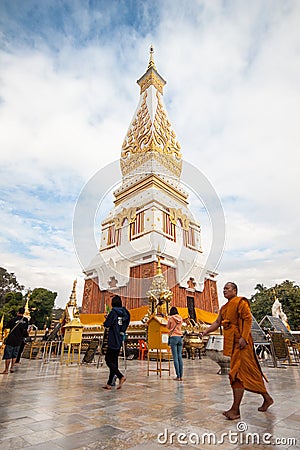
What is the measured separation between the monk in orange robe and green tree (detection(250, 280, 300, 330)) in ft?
61.9

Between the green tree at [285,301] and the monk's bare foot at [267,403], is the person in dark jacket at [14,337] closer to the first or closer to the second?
the monk's bare foot at [267,403]

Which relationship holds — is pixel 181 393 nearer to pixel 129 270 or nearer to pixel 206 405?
pixel 206 405

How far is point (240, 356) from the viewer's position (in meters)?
3.12

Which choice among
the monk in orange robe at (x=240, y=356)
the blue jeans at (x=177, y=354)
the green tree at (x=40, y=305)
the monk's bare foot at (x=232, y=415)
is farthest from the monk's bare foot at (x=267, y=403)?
the green tree at (x=40, y=305)

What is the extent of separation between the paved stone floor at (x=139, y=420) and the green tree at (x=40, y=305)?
26.4 metres

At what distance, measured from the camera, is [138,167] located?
23141 millimetres

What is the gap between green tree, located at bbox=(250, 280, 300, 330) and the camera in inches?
902

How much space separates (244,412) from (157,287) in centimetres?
957

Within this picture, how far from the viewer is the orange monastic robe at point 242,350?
302 cm

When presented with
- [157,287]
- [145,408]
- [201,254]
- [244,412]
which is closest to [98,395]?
[145,408]

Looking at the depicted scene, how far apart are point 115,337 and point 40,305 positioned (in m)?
27.0

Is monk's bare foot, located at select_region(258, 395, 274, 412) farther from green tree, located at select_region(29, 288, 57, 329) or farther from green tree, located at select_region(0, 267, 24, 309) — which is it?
green tree, located at select_region(0, 267, 24, 309)

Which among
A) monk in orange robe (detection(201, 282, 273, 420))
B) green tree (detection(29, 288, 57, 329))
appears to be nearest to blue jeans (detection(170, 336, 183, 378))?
monk in orange robe (detection(201, 282, 273, 420))

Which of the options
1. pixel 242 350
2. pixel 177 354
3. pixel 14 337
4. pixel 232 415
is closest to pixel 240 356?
pixel 242 350
